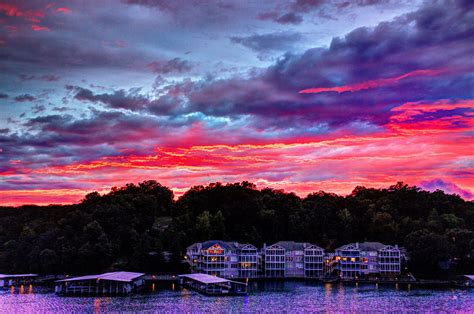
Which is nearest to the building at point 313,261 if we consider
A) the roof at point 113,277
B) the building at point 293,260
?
the building at point 293,260

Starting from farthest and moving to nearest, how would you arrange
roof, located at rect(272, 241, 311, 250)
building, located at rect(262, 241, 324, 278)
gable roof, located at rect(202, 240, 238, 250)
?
roof, located at rect(272, 241, 311, 250), building, located at rect(262, 241, 324, 278), gable roof, located at rect(202, 240, 238, 250)

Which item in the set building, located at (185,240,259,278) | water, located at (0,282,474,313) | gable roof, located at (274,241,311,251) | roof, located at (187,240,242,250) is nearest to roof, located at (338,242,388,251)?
gable roof, located at (274,241,311,251)

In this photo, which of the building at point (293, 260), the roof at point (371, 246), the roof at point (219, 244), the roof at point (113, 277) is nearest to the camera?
the roof at point (113, 277)

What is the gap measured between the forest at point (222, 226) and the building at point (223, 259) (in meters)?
4.25

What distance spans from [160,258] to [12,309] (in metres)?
55.8

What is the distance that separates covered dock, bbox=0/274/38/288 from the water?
397 inches

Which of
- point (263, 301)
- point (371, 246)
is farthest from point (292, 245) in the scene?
point (263, 301)

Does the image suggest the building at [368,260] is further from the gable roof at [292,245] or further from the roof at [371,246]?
the gable roof at [292,245]

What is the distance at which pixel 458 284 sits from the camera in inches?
4882

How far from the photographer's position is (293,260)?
483 ft

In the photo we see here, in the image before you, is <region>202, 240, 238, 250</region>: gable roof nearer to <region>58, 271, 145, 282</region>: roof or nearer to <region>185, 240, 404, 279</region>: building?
<region>185, 240, 404, 279</region>: building

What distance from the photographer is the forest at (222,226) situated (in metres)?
136

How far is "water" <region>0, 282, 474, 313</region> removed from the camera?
3415 inches

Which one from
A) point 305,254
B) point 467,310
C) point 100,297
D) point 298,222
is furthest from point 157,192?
point 467,310
